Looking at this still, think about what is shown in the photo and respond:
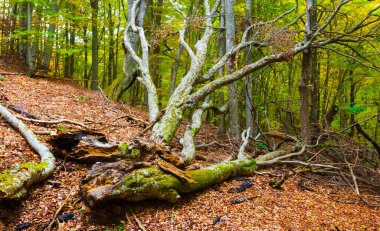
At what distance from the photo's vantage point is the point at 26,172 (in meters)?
3.63

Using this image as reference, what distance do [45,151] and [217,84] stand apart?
432 centimetres

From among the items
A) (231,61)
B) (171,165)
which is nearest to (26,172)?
(171,165)

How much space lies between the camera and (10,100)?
6953mm

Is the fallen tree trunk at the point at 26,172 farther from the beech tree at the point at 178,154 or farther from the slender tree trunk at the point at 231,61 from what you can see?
the slender tree trunk at the point at 231,61

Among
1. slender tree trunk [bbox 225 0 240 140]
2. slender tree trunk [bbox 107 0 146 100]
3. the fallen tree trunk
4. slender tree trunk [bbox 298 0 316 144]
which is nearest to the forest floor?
the fallen tree trunk

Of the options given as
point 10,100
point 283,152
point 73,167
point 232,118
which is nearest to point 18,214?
point 73,167

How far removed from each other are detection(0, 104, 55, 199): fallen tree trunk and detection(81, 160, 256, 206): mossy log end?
2.37 feet

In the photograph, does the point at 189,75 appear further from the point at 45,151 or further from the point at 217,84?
the point at 45,151

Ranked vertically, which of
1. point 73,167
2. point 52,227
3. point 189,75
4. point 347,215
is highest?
point 189,75

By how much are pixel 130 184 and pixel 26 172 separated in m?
1.45

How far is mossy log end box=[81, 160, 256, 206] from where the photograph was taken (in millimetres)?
3393

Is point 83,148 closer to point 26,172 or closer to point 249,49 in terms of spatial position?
point 26,172

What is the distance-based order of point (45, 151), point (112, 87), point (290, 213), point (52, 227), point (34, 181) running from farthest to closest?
1. point (112, 87)
2. point (45, 151)
3. point (290, 213)
4. point (34, 181)
5. point (52, 227)

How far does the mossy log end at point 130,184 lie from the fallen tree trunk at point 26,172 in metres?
0.72
